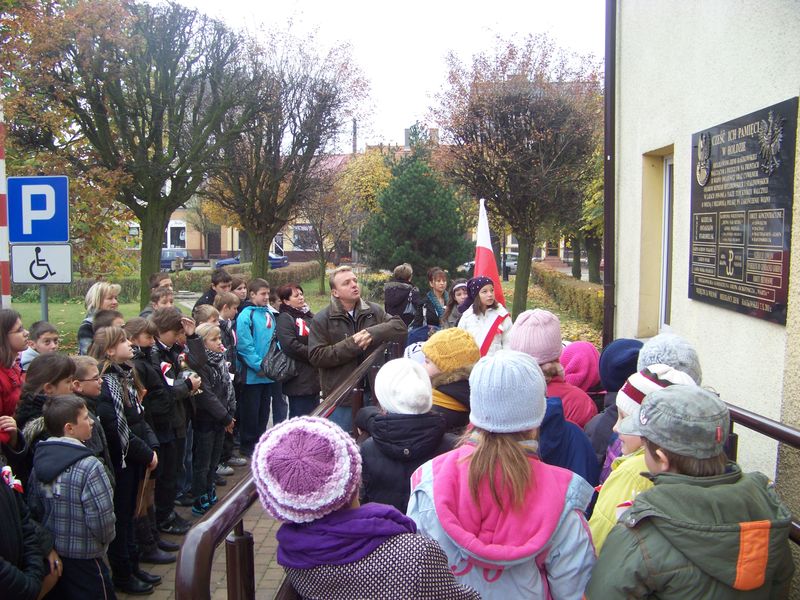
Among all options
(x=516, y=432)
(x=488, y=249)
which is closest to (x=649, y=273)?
(x=488, y=249)

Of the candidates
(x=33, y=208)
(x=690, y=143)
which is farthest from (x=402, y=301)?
(x=33, y=208)

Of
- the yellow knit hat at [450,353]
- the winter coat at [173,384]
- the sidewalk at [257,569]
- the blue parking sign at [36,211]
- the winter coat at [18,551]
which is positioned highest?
the blue parking sign at [36,211]

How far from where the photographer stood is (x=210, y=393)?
560 cm

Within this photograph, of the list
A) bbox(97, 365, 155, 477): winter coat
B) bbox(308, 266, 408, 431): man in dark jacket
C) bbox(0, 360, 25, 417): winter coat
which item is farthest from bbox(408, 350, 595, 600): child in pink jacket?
bbox(0, 360, 25, 417): winter coat

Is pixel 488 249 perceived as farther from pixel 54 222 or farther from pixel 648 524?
pixel 648 524

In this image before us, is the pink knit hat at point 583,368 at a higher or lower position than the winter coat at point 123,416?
higher

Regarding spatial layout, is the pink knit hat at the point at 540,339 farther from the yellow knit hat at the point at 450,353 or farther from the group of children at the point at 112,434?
the group of children at the point at 112,434

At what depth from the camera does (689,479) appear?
1.97 m

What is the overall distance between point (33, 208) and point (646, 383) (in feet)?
16.6

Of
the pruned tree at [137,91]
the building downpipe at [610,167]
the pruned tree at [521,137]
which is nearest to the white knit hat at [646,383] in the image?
the building downpipe at [610,167]

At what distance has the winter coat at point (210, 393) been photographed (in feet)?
18.3

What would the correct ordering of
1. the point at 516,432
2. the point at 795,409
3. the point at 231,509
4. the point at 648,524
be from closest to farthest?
the point at 648,524 → the point at 231,509 → the point at 516,432 → the point at 795,409

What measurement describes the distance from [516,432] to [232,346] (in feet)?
16.0

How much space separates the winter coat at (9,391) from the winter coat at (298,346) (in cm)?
209
